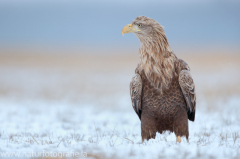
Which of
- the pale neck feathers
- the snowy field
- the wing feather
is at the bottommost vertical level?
the snowy field

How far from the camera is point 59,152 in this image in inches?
175

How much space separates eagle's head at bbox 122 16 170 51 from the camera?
5816 millimetres

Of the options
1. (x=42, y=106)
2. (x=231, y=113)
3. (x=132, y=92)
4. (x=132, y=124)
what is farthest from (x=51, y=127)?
(x=231, y=113)

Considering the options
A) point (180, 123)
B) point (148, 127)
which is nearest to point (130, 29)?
point (148, 127)

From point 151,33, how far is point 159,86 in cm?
107

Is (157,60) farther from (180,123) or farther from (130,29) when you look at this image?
(180,123)

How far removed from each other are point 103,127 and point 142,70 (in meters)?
2.99

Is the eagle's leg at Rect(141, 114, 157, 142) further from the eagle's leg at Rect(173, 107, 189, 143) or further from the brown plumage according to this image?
the eagle's leg at Rect(173, 107, 189, 143)

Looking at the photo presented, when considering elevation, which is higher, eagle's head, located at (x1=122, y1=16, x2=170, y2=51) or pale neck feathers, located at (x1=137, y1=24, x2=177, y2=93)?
eagle's head, located at (x1=122, y1=16, x2=170, y2=51)

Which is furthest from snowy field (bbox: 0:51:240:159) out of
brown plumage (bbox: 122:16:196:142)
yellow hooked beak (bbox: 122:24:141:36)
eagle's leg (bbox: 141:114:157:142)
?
yellow hooked beak (bbox: 122:24:141:36)

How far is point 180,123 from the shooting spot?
5785mm

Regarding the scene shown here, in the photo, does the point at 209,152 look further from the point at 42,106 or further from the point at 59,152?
the point at 42,106

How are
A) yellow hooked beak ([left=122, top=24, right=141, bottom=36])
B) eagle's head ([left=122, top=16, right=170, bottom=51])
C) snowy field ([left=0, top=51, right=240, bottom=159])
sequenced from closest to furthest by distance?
snowy field ([left=0, top=51, right=240, bottom=159]), eagle's head ([left=122, top=16, right=170, bottom=51]), yellow hooked beak ([left=122, top=24, right=141, bottom=36])

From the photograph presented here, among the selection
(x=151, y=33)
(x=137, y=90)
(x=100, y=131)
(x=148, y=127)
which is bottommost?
(x=100, y=131)
